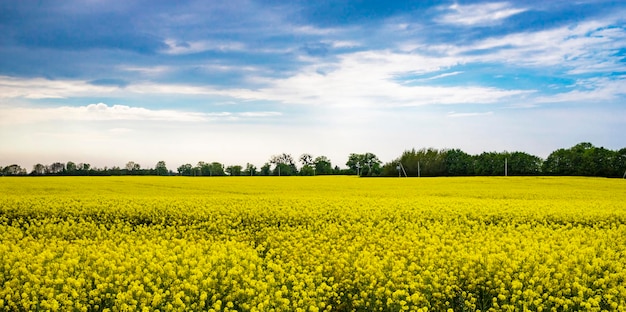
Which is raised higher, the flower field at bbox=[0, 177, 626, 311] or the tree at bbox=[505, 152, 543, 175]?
the tree at bbox=[505, 152, 543, 175]

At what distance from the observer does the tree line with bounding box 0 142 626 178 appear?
5147cm

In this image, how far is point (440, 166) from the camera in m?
66.5

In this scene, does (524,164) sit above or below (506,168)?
above

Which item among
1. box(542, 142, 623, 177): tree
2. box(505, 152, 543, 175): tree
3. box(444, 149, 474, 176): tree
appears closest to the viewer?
box(542, 142, 623, 177): tree

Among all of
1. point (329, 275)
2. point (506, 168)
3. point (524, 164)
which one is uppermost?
point (524, 164)

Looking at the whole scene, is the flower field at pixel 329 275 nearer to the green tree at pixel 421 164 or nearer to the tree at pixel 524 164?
the tree at pixel 524 164

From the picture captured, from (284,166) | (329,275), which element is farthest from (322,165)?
(329,275)

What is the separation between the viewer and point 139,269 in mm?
6750

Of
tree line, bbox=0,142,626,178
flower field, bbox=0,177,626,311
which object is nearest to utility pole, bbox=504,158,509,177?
tree line, bbox=0,142,626,178

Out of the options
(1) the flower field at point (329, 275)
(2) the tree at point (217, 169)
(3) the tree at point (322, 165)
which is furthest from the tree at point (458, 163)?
(1) the flower field at point (329, 275)

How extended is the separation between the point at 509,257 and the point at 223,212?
870 centimetres

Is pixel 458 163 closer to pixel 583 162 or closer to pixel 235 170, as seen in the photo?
pixel 583 162

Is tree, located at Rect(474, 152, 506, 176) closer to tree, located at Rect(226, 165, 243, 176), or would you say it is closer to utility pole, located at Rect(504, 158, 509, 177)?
utility pole, located at Rect(504, 158, 509, 177)

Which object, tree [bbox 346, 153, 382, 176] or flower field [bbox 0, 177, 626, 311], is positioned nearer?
flower field [bbox 0, 177, 626, 311]
